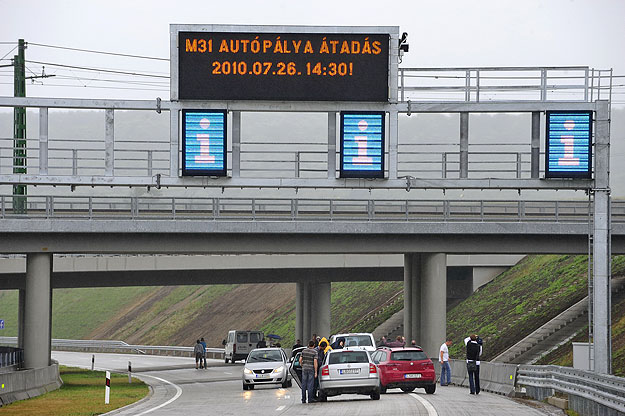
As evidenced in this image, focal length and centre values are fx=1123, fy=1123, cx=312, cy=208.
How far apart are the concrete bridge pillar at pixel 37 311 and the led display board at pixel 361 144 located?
19589 millimetres

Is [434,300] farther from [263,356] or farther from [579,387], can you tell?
[579,387]

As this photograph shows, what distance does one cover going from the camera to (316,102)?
2972cm

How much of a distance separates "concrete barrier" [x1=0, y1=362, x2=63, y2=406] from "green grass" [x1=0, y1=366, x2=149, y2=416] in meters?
0.33

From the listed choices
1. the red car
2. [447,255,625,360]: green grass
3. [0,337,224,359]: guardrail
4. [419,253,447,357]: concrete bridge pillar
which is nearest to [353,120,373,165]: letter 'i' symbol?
the red car

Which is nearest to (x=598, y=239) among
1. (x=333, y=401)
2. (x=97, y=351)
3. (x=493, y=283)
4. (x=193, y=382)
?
(x=333, y=401)

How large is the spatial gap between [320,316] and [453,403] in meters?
46.2

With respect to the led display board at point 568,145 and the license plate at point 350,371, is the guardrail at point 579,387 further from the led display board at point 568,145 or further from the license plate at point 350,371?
the led display board at point 568,145

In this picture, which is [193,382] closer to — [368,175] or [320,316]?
[368,175]

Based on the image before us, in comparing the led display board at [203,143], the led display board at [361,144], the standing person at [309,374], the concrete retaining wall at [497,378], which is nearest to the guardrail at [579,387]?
the concrete retaining wall at [497,378]

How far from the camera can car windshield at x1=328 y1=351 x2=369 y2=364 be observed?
30281 mm

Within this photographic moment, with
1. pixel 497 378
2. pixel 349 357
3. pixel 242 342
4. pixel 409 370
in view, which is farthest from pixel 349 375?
pixel 242 342

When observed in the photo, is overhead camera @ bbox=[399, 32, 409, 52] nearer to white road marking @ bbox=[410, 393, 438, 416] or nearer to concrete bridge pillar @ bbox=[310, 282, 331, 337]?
white road marking @ bbox=[410, 393, 438, 416]

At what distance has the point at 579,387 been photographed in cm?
2650

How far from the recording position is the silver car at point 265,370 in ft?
127
